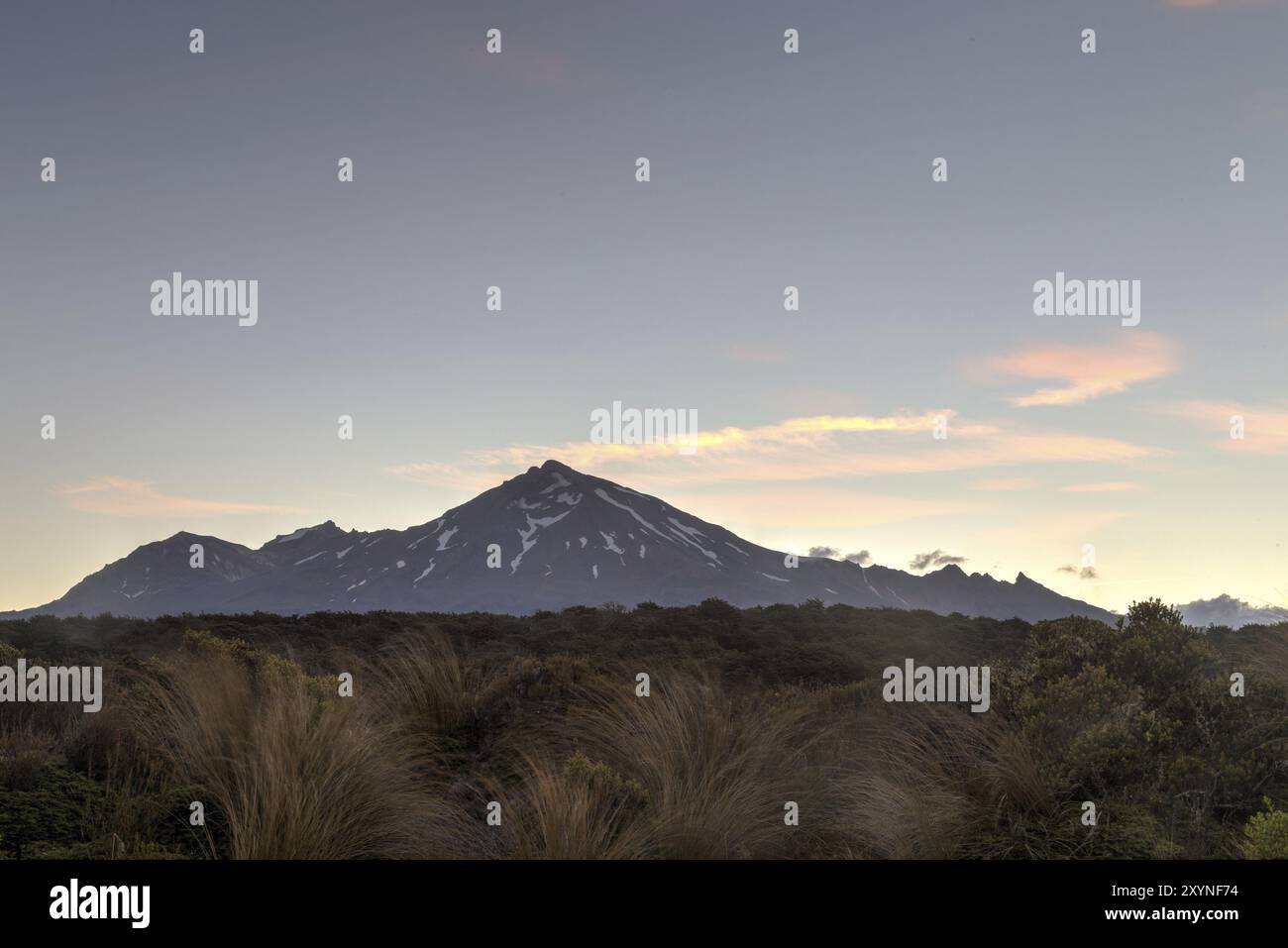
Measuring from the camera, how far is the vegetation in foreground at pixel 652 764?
6.26 meters

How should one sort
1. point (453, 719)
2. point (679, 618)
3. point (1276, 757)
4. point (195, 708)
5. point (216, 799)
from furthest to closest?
point (679, 618)
point (453, 719)
point (195, 708)
point (1276, 757)
point (216, 799)

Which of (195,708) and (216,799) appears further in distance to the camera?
(195,708)

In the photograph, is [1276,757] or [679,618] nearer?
[1276,757]

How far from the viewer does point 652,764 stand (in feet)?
23.9

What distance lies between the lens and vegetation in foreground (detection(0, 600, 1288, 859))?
6.26 metres

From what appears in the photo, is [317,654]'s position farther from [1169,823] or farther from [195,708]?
[1169,823]

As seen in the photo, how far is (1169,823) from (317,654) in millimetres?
13612

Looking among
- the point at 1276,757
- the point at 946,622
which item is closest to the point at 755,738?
the point at 1276,757
